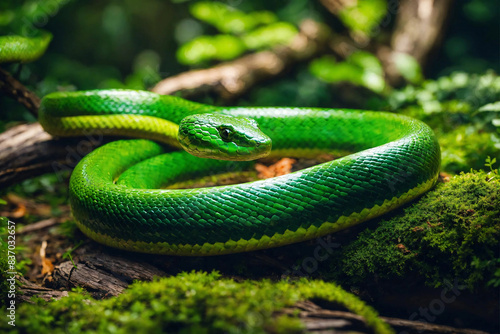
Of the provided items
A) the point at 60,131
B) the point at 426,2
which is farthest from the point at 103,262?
the point at 426,2

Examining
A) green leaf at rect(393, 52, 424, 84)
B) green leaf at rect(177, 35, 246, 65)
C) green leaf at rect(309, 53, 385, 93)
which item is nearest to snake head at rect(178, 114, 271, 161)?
green leaf at rect(177, 35, 246, 65)

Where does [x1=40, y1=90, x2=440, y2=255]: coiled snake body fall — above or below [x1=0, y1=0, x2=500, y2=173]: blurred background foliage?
below

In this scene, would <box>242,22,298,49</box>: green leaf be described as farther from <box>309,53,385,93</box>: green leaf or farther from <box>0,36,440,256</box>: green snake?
<box>0,36,440,256</box>: green snake

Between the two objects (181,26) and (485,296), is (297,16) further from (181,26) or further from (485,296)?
(485,296)

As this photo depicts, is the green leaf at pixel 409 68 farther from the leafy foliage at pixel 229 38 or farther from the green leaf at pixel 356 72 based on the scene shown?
the leafy foliage at pixel 229 38

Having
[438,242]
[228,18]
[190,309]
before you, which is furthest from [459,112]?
[190,309]
